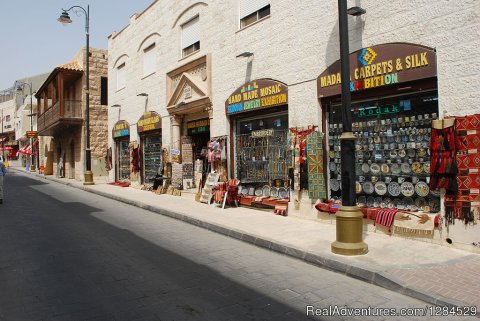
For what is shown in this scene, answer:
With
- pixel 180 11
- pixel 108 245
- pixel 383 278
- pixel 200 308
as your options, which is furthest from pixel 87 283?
pixel 180 11

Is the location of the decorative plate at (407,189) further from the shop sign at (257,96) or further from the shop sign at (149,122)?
the shop sign at (149,122)

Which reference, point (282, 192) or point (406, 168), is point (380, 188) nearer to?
point (406, 168)

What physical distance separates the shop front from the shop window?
180 cm

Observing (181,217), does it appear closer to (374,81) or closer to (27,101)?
(374,81)

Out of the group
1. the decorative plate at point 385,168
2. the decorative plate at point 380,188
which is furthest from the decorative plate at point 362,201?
the decorative plate at point 385,168

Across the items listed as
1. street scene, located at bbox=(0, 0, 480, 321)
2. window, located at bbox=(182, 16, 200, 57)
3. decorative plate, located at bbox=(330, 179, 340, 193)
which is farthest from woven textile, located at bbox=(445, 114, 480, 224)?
window, located at bbox=(182, 16, 200, 57)

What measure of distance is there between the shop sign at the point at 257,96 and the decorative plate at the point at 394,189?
11.2ft

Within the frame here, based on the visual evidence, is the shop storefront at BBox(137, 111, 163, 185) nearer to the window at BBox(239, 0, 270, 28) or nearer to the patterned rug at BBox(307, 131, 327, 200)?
the window at BBox(239, 0, 270, 28)

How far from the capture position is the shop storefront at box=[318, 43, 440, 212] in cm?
689

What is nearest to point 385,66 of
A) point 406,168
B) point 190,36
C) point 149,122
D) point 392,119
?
point 392,119

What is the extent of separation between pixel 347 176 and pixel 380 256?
1.36 meters

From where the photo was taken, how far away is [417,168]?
280 inches

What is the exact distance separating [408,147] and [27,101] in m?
62.8

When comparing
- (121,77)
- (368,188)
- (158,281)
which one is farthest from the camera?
(121,77)
